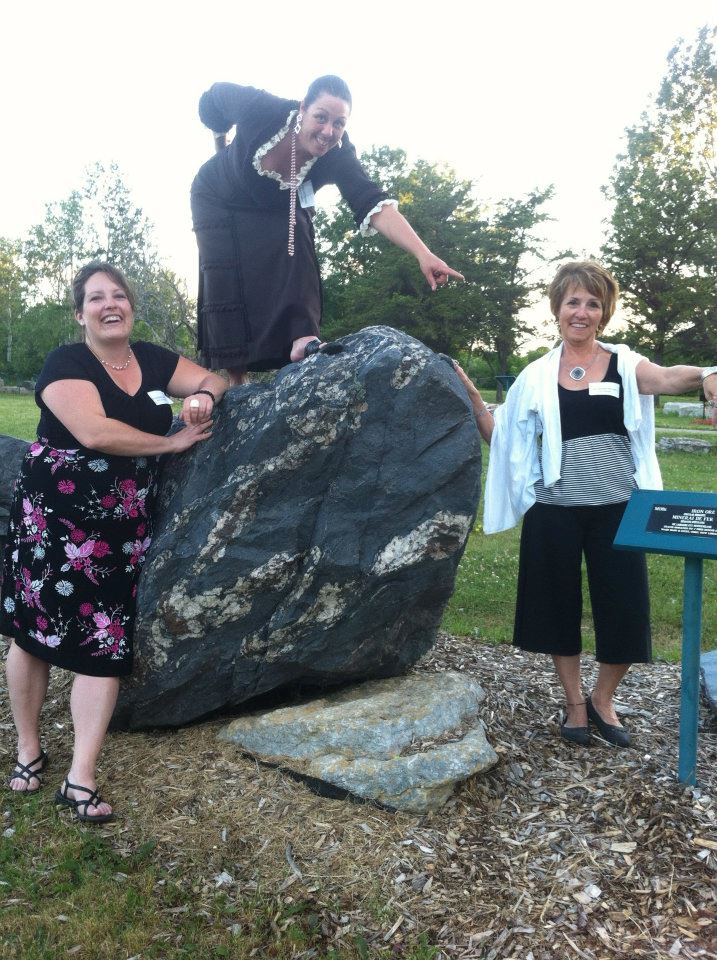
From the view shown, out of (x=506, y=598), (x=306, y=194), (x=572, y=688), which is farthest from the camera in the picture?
(x=506, y=598)

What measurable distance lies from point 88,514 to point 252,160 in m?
1.88

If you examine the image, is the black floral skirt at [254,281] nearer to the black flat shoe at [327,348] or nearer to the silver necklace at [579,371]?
the black flat shoe at [327,348]

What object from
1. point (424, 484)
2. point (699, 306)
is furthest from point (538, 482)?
point (699, 306)

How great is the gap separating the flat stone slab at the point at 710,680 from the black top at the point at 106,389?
325cm

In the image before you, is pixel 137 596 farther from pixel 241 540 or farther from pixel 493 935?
pixel 493 935

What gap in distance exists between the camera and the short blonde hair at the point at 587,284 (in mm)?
3764

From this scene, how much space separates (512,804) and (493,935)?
723 millimetres

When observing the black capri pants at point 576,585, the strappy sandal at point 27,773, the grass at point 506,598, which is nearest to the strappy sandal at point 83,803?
the strappy sandal at point 27,773

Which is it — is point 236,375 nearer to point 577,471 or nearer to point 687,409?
point 577,471

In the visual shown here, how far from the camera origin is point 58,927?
297 cm

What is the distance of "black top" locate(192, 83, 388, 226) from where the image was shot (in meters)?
3.97

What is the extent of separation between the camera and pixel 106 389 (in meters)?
3.55

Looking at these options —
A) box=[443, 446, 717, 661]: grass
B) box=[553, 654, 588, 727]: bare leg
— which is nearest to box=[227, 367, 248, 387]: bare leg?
box=[553, 654, 588, 727]: bare leg

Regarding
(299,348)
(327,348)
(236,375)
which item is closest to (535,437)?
(327,348)
